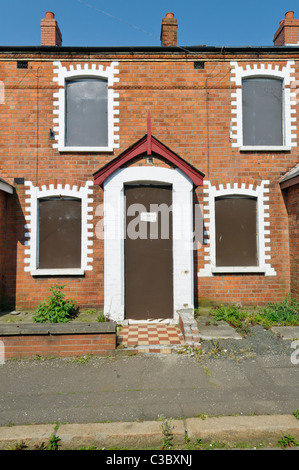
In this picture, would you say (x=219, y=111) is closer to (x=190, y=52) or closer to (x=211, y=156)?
(x=211, y=156)

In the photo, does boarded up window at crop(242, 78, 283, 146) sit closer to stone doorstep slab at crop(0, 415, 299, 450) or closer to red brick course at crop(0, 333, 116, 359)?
red brick course at crop(0, 333, 116, 359)

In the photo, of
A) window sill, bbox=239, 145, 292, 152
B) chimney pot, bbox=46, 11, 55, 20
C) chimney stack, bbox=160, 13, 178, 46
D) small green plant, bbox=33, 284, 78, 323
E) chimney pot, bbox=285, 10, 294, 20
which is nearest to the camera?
small green plant, bbox=33, 284, 78, 323

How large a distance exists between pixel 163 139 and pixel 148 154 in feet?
4.73

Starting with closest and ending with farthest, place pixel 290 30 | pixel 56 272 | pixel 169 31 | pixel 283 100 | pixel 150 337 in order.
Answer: pixel 150 337
pixel 56 272
pixel 283 100
pixel 169 31
pixel 290 30

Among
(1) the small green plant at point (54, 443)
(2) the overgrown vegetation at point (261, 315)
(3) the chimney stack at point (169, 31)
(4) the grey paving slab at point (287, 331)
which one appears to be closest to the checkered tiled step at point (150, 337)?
(2) the overgrown vegetation at point (261, 315)

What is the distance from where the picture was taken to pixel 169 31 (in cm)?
869

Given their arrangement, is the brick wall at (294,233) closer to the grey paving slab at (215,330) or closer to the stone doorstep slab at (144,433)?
the grey paving slab at (215,330)

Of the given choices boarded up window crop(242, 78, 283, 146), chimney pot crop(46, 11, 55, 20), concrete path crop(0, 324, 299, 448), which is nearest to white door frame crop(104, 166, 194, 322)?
concrete path crop(0, 324, 299, 448)

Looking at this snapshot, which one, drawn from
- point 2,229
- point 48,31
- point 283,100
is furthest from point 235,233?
point 48,31

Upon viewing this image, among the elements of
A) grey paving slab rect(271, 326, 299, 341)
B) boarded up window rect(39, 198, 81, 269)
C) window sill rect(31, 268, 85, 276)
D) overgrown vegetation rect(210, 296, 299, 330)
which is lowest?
grey paving slab rect(271, 326, 299, 341)

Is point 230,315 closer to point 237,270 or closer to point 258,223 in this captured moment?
point 237,270

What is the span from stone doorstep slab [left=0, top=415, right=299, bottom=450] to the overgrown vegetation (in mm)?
3091

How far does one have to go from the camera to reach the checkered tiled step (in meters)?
5.38

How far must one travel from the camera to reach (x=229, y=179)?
795 centimetres
